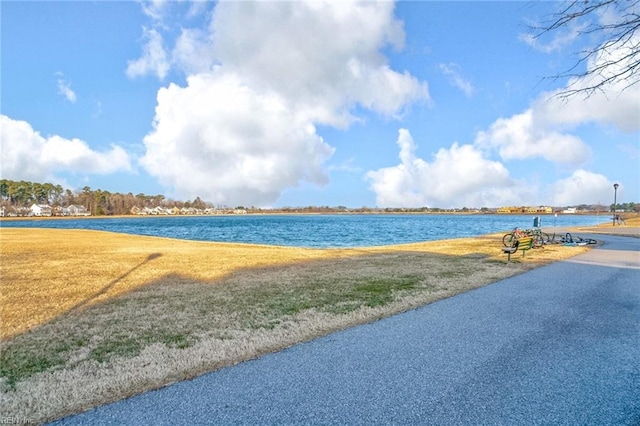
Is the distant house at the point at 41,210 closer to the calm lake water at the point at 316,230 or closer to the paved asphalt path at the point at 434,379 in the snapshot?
the calm lake water at the point at 316,230

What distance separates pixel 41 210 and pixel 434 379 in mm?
156932

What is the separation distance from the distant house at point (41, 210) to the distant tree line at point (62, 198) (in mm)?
3709

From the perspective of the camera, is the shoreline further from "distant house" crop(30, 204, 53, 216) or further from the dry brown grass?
"distant house" crop(30, 204, 53, 216)

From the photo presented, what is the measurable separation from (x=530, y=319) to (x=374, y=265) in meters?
6.32

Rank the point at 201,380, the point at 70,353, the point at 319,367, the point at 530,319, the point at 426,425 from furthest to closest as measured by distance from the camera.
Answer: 1. the point at 530,319
2. the point at 70,353
3. the point at 319,367
4. the point at 201,380
5. the point at 426,425

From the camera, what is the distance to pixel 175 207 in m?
194

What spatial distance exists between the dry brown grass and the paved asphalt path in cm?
46

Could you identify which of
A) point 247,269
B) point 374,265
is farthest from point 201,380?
point 374,265

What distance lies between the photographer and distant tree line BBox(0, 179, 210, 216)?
12043 centimetres

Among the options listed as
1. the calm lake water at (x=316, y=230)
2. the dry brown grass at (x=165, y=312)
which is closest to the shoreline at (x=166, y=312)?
the dry brown grass at (x=165, y=312)

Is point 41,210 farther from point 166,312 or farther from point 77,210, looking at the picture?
point 166,312

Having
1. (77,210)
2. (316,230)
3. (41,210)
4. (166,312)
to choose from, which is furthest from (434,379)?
(77,210)

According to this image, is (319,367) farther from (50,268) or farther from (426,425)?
(50,268)

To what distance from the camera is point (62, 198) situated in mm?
135625
